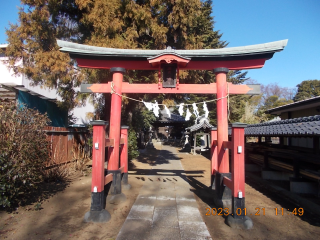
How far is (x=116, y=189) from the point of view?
579 centimetres

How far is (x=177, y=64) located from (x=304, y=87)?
34554mm

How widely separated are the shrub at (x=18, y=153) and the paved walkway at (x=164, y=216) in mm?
2358

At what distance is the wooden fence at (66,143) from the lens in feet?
26.7

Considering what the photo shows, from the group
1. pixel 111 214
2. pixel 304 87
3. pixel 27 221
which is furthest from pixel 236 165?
pixel 304 87

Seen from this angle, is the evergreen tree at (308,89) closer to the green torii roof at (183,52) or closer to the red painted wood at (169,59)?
the green torii roof at (183,52)

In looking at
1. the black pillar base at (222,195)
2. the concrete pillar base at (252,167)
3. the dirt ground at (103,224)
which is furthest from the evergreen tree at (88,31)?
the concrete pillar base at (252,167)

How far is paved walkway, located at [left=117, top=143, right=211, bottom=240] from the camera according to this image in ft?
12.5

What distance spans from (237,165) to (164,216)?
1.90 meters

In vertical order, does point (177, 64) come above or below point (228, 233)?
above

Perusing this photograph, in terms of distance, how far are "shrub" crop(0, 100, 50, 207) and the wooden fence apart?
2718 mm

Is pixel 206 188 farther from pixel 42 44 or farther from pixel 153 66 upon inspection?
pixel 42 44

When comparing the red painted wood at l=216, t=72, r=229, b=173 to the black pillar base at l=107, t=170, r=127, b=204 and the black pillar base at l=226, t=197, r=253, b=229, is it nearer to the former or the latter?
the black pillar base at l=226, t=197, r=253, b=229

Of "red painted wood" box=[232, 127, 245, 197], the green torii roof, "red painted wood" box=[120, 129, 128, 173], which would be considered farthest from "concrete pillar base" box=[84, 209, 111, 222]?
the green torii roof

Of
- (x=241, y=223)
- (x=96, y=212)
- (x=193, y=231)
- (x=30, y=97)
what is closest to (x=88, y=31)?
(x=30, y=97)
